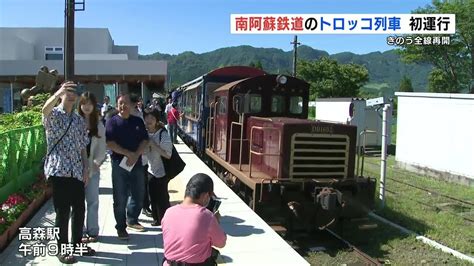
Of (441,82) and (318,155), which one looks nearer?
(318,155)

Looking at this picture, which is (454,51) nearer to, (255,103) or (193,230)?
(255,103)

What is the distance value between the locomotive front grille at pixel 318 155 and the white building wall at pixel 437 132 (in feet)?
22.6

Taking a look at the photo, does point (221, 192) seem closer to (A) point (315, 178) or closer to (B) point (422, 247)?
(A) point (315, 178)

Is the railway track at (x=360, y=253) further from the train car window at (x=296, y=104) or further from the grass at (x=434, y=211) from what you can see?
the train car window at (x=296, y=104)

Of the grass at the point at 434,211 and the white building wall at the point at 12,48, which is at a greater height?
the white building wall at the point at 12,48

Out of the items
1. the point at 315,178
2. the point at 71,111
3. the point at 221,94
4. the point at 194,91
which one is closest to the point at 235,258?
the point at 71,111

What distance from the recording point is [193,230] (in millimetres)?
3377

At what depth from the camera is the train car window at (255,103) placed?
10352 millimetres

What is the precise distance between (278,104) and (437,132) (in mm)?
7445

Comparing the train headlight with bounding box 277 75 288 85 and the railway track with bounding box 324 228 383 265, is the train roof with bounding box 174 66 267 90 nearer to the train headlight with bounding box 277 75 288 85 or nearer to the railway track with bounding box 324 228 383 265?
the train headlight with bounding box 277 75 288 85

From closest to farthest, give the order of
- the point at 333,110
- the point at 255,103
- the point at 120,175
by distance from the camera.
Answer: the point at 120,175
the point at 255,103
the point at 333,110

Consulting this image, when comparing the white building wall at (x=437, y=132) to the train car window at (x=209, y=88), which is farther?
the white building wall at (x=437, y=132)

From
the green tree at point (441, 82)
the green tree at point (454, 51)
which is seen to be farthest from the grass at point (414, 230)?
the green tree at point (441, 82)
